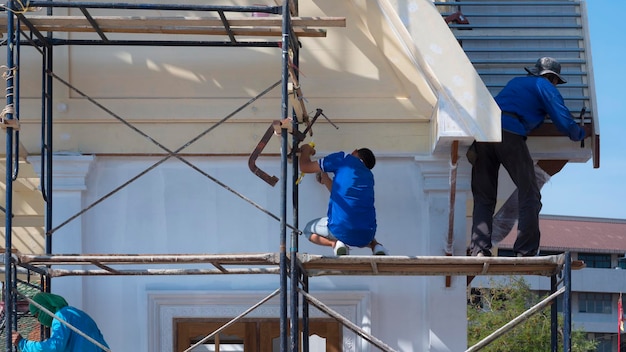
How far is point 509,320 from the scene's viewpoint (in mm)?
29062

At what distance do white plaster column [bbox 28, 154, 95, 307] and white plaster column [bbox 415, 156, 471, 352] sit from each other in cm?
296

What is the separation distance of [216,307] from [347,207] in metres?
1.84

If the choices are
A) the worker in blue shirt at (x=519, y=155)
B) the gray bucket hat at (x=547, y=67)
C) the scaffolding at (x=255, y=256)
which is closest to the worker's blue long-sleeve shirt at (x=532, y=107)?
the worker in blue shirt at (x=519, y=155)

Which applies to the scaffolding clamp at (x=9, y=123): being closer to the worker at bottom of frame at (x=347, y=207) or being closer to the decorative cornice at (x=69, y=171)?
the decorative cornice at (x=69, y=171)

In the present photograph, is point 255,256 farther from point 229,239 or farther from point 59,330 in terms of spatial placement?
point 229,239

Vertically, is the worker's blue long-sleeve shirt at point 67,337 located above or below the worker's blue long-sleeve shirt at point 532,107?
below

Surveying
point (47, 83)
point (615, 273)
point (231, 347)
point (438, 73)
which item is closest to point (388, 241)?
point (438, 73)

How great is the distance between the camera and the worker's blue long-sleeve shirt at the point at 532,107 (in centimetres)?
988

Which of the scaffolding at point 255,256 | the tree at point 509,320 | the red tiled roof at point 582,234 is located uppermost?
the red tiled roof at point 582,234

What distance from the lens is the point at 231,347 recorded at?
39.7 ft

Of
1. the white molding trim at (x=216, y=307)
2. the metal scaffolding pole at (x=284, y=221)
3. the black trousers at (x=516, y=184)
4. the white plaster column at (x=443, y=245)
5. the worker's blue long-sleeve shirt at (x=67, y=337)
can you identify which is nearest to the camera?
the metal scaffolding pole at (x=284, y=221)

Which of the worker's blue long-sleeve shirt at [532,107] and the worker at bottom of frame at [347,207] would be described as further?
the worker's blue long-sleeve shirt at [532,107]

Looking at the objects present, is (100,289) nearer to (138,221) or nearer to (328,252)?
(138,221)

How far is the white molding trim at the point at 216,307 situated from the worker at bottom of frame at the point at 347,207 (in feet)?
3.14
